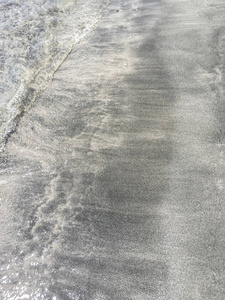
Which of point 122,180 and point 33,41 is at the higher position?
point 33,41

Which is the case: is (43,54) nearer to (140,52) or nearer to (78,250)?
(140,52)

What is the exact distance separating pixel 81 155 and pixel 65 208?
0.58 m

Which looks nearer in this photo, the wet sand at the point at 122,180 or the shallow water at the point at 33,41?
the wet sand at the point at 122,180

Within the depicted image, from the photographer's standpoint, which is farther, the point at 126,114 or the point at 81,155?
the point at 126,114

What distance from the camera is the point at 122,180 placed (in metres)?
2.65

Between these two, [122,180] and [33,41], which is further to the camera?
[33,41]

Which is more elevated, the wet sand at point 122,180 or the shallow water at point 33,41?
the shallow water at point 33,41

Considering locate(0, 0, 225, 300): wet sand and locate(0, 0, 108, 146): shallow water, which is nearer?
locate(0, 0, 225, 300): wet sand

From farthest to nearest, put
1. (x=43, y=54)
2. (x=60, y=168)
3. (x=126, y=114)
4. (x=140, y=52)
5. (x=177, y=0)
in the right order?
(x=177, y=0)
(x=43, y=54)
(x=140, y=52)
(x=126, y=114)
(x=60, y=168)

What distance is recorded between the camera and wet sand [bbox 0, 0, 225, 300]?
2.10 metres

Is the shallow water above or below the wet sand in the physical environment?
above

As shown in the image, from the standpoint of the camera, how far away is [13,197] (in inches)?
105

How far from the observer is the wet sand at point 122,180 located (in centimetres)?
210

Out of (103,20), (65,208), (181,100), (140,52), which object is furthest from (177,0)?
(65,208)
